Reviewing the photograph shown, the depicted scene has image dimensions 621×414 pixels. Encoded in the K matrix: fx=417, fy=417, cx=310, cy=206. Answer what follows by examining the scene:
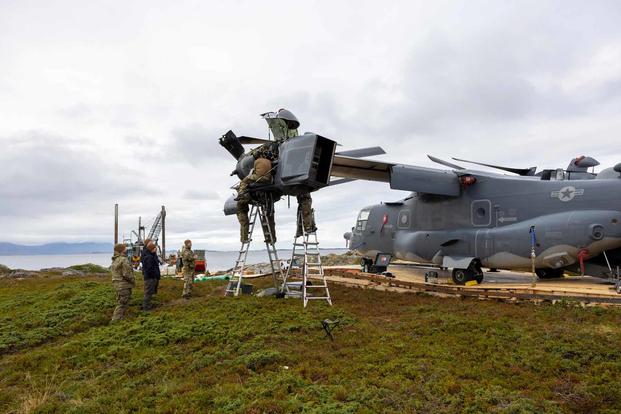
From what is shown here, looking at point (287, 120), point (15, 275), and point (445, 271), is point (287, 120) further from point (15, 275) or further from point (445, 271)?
point (15, 275)

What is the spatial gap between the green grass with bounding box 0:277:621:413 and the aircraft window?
9475 mm

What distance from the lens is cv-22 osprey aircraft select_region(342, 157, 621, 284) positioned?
13141 mm

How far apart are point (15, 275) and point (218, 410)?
93.7 ft

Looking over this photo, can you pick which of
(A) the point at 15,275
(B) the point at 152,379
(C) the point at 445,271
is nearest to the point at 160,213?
(A) the point at 15,275

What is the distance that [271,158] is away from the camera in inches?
528

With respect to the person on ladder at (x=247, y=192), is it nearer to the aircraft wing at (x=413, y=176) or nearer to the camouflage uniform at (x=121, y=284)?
the aircraft wing at (x=413, y=176)

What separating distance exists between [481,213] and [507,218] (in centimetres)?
95

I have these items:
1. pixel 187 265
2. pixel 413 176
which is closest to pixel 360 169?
pixel 413 176

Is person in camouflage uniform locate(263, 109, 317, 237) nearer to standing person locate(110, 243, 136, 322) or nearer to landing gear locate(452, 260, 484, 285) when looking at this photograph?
standing person locate(110, 243, 136, 322)

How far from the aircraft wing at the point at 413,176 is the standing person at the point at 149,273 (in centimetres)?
704

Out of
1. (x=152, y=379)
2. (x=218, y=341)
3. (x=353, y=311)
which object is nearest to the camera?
(x=152, y=379)

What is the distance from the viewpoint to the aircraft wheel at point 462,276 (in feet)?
48.8

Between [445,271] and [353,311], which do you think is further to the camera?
[445,271]

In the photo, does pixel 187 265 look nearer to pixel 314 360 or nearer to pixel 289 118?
pixel 289 118
